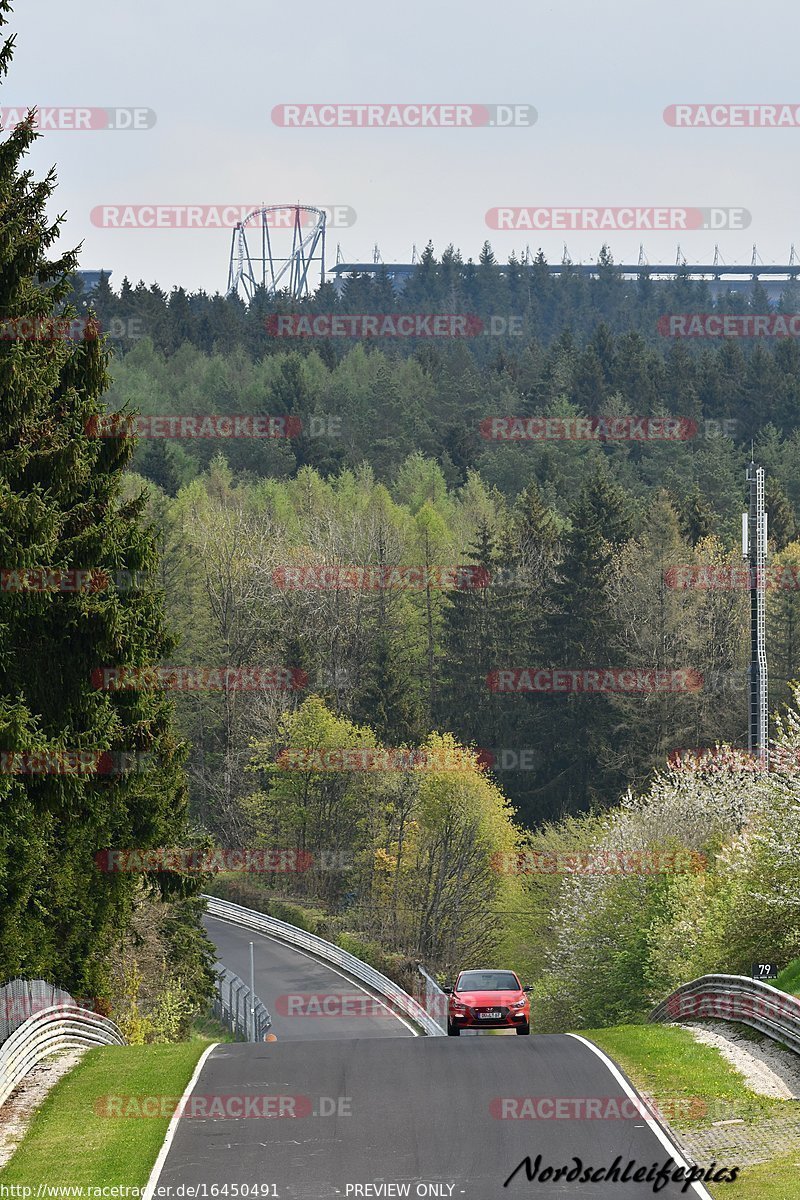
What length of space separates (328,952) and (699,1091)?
138 ft

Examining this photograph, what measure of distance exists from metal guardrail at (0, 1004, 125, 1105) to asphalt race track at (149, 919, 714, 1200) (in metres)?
2.43

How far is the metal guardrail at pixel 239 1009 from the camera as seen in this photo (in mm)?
48312

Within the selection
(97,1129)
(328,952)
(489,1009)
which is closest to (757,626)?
(328,952)

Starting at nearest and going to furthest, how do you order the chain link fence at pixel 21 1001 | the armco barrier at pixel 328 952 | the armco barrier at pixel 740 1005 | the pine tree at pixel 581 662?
Result: the chain link fence at pixel 21 1001 → the armco barrier at pixel 740 1005 → the armco barrier at pixel 328 952 → the pine tree at pixel 581 662

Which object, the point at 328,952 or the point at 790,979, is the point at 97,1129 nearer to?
the point at 790,979

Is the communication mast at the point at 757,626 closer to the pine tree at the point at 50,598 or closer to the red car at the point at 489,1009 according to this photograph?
the red car at the point at 489,1009

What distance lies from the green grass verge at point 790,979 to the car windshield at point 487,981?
189 inches

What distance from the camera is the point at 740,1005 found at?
83.5ft

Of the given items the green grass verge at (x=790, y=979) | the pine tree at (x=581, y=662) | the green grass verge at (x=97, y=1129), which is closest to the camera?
the green grass verge at (x=97, y=1129)

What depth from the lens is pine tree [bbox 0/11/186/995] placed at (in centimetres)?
1986

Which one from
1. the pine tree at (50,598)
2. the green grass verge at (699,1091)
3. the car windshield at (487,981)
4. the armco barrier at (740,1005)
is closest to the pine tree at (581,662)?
the car windshield at (487,981)

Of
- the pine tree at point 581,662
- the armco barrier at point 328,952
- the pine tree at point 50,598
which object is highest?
the pine tree at point 50,598

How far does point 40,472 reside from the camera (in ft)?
69.9

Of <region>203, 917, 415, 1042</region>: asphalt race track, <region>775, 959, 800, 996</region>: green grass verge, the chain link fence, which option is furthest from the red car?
<region>203, 917, 415, 1042</region>: asphalt race track
